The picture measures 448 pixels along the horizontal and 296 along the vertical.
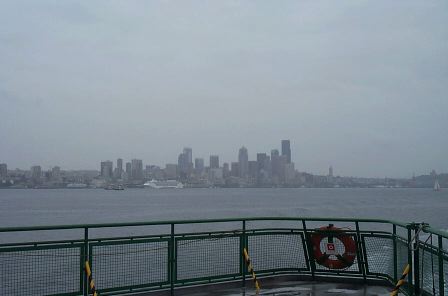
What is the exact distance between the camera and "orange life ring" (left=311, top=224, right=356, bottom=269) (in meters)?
11.0

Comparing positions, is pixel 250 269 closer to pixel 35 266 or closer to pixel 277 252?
pixel 277 252

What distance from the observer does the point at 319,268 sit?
37.6 ft

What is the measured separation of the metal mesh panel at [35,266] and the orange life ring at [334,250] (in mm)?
4702

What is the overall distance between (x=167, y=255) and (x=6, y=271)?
8.88 feet

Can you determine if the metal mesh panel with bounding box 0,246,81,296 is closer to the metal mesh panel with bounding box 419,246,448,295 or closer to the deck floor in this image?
the deck floor

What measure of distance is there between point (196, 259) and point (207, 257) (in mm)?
230

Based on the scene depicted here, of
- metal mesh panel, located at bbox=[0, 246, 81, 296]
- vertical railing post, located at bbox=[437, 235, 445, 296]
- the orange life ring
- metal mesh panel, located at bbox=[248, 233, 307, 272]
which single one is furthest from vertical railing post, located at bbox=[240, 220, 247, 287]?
vertical railing post, located at bbox=[437, 235, 445, 296]

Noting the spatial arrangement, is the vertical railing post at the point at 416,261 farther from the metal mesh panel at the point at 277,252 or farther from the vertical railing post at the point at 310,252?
the metal mesh panel at the point at 277,252

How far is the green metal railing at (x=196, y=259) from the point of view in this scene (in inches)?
338

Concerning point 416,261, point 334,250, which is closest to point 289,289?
point 334,250

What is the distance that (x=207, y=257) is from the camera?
10477 millimetres

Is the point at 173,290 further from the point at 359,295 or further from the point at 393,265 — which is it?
the point at 393,265

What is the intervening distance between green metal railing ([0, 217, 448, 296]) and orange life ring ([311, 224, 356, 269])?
10cm

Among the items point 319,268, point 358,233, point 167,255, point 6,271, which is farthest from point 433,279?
point 6,271
